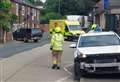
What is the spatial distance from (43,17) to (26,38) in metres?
58.7

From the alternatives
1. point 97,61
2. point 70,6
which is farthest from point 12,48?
point 70,6

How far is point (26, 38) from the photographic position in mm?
58406

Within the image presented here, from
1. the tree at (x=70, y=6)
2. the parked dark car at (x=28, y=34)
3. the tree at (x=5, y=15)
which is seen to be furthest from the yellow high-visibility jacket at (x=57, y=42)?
the tree at (x=70, y=6)

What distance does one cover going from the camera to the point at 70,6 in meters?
112

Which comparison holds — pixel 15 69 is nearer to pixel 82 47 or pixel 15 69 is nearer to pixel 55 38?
pixel 55 38

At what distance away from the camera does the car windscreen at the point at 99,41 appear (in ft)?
57.3

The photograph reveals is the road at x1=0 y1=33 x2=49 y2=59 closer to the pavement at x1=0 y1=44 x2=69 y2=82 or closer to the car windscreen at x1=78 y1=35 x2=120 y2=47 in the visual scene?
the pavement at x1=0 y1=44 x2=69 y2=82

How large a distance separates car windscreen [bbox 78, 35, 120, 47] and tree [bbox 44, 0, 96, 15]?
8785 cm

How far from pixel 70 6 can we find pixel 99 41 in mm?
94476

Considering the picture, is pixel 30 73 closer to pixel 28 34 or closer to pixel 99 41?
pixel 99 41

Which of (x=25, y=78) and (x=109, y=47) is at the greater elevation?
(x=109, y=47)

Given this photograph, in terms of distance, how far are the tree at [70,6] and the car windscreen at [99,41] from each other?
288 ft

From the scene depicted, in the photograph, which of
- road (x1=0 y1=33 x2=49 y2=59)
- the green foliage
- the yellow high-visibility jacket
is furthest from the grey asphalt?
the green foliage

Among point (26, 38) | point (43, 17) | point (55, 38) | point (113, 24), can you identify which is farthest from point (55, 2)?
point (55, 38)
